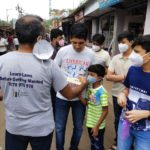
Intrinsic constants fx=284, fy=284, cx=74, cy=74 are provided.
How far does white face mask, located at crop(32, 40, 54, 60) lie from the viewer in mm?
2174

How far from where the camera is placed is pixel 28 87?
2.20 m

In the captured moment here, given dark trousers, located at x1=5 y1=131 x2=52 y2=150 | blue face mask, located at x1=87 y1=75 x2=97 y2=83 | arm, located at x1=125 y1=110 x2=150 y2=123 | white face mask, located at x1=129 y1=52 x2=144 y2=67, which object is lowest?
dark trousers, located at x1=5 y1=131 x2=52 y2=150

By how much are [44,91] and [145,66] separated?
2.91 ft

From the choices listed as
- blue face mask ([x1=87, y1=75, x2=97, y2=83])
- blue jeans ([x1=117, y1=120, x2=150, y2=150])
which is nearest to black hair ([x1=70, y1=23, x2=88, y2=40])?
blue face mask ([x1=87, y1=75, x2=97, y2=83])

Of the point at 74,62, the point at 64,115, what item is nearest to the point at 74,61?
the point at 74,62

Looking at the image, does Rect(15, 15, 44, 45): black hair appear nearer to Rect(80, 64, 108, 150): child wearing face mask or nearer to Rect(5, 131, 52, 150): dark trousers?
Rect(5, 131, 52, 150): dark trousers

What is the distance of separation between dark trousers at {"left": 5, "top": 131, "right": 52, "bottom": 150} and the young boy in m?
0.73

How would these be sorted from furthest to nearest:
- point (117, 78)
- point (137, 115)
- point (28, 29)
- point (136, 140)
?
point (117, 78), point (136, 140), point (137, 115), point (28, 29)

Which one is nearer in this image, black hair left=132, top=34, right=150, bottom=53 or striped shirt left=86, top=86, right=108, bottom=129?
black hair left=132, top=34, right=150, bottom=53

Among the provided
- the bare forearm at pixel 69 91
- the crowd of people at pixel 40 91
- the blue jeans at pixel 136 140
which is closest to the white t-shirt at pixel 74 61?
the crowd of people at pixel 40 91

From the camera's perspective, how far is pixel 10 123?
2338 mm

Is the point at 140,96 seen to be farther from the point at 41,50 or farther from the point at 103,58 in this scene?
the point at 103,58

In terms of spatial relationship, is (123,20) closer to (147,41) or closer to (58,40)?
(58,40)

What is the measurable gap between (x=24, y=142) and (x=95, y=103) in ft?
3.83
